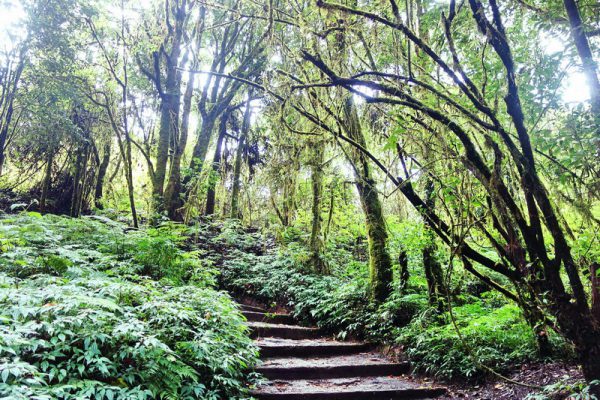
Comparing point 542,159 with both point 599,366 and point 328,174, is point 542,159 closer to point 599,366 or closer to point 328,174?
point 599,366

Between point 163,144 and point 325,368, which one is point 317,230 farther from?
point 163,144

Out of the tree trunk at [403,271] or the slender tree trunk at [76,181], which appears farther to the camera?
the slender tree trunk at [76,181]

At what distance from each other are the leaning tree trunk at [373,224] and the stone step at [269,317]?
6.25ft

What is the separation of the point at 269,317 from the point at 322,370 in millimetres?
2377

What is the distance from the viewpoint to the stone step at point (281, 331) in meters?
6.67

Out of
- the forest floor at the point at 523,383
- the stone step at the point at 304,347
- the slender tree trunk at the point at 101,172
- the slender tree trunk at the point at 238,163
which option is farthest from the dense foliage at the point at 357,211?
the slender tree trunk at the point at 101,172

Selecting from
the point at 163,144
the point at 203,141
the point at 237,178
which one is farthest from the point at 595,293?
the point at 237,178

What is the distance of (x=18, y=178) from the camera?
13523 millimetres

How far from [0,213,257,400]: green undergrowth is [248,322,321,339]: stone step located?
158 centimetres

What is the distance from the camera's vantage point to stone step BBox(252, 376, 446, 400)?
4.50m

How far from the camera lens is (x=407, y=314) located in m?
6.32

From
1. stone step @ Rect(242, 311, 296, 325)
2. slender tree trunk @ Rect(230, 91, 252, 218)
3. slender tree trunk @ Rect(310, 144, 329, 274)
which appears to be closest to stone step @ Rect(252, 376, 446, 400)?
stone step @ Rect(242, 311, 296, 325)

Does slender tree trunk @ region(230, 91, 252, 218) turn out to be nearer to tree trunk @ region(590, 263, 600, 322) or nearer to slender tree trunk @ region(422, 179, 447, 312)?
slender tree trunk @ region(422, 179, 447, 312)

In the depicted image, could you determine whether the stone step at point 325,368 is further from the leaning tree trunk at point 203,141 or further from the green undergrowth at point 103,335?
the leaning tree trunk at point 203,141
